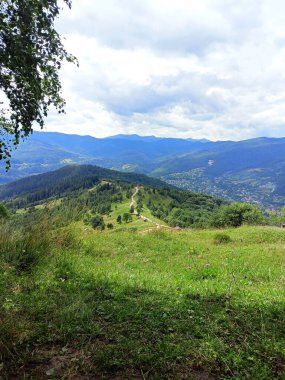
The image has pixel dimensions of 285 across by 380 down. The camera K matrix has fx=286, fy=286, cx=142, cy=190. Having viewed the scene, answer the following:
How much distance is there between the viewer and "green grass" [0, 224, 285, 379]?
12.3 ft

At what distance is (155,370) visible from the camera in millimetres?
3699

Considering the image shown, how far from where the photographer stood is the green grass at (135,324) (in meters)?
3.76

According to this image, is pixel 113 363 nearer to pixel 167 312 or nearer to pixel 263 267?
pixel 167 312

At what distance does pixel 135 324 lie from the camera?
4812 mm

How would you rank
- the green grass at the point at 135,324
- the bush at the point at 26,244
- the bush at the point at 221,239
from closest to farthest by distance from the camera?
the green grass at the point at 135,324 → the bush at the point at 26,244 → the bush at the point at 221,239

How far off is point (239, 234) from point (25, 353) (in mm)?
16404

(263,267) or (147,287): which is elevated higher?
(147,287)

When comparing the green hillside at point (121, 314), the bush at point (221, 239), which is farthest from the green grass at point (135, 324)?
the bush at point (221, 239)

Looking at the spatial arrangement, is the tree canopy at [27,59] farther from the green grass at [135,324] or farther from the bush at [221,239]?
the bush at [221,239]

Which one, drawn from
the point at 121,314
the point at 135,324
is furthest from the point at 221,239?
the point at 135,324

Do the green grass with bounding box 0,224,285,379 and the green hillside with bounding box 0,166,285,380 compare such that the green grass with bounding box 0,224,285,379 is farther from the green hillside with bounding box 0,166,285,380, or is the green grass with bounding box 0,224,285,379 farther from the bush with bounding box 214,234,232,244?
the bush with bounding box 214,234,232,244

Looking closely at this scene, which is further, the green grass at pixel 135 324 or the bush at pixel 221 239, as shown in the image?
the bush at pixel 221 239

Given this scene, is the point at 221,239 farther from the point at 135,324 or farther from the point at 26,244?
the point at 135,324

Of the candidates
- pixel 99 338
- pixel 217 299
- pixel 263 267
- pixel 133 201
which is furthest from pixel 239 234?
pixel 133 201
